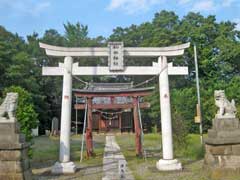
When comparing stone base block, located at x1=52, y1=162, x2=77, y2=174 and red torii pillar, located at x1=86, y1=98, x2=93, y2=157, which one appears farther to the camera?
red torii pillar, located at x1=86, y1=98, x2=93, y2=157

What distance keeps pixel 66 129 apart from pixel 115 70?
2.91 meters

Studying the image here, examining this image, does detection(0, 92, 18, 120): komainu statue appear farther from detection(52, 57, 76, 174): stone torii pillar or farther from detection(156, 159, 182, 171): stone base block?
detection(156, 159, 182, 171): stone base block

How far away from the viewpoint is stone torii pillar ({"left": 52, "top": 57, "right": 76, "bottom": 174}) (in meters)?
10.4

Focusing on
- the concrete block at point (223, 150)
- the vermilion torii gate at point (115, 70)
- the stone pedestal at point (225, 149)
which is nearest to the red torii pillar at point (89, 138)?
the vermilion torii gate at point (115, 70)

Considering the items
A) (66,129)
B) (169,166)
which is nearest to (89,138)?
(66,129)

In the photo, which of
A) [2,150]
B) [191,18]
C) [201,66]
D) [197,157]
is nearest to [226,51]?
[201,66]

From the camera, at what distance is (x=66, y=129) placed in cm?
1070

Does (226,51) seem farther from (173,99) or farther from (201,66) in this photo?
(173,99)

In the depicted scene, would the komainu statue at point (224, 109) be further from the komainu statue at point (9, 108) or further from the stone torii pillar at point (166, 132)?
the komainu statue at point (9, 108)

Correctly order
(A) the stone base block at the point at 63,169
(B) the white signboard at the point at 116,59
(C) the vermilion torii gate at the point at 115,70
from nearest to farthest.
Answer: (A) the stone base block at the point at 63,169, (C) the vermilion torii gate at the point at 115,70, (B) the white signboard at the point at 116,59

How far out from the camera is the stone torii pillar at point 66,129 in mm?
10383

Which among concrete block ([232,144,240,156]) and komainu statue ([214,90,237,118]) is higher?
komainu statue ([214,90,237,118])

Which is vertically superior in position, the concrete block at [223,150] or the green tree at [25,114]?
the green tree at [25,114]

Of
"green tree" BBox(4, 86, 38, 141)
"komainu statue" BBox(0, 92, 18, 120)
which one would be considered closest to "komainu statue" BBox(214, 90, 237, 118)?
"komainu statue" BBox(0, 92, 18, 120)
